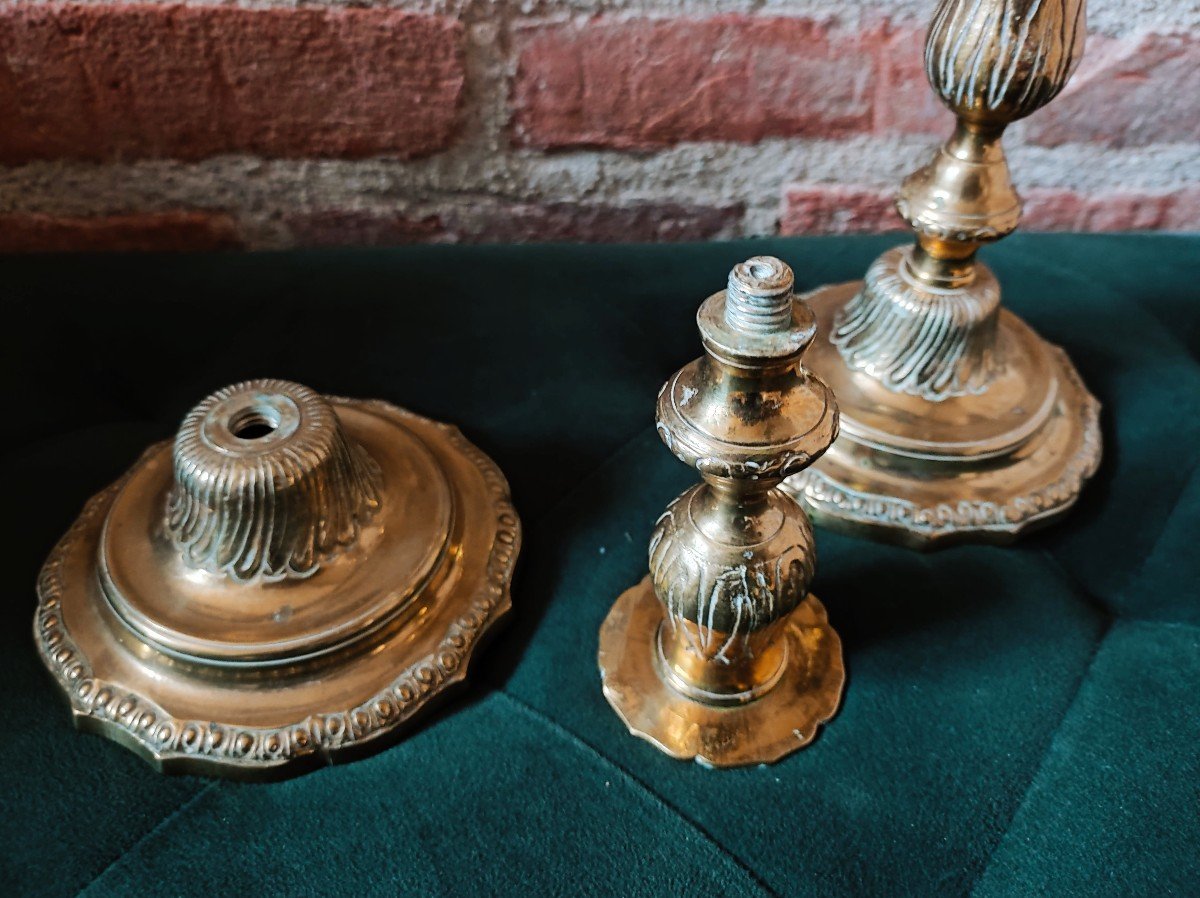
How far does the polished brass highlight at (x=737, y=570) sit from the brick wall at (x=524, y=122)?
376 millimetres

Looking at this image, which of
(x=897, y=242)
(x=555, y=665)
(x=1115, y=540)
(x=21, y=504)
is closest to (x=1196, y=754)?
(x=1115, y=540)

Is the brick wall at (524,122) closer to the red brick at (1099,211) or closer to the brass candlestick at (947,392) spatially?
the red brick at (1099,211)

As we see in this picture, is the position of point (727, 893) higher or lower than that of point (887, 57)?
lower

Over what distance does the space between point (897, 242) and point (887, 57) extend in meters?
0.14

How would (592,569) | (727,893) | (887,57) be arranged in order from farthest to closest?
1. (887,57)
2. (592,569)
3. (727,893)

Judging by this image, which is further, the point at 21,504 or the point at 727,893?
the point at 21,504

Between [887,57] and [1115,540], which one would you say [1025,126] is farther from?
[1115,540]

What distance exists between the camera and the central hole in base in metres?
0.56

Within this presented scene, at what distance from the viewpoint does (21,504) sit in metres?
0.62

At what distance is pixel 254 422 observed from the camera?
1.85ft

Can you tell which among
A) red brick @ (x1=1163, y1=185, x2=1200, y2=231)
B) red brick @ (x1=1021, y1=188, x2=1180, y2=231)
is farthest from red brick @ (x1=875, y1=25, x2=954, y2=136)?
red brick @ (x1=1163, y1=185, x2=1200, y2=231)

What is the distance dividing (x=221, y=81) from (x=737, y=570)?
0.51 meters

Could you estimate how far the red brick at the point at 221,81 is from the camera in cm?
71

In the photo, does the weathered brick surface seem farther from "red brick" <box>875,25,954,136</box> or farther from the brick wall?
"red brick" <box>875,25,954,136</box>
